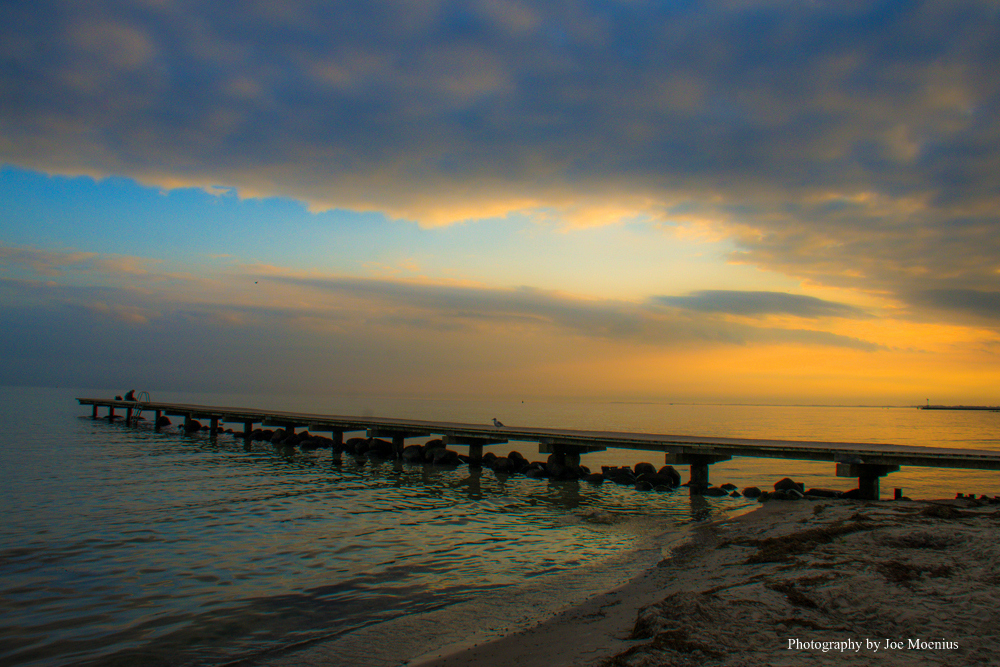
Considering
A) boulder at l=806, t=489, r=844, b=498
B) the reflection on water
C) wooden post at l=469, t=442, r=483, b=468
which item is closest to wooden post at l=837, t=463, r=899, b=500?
boulder at l=806, t=489, r=844, b=498

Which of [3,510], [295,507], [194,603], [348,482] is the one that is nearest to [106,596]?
[194,603]

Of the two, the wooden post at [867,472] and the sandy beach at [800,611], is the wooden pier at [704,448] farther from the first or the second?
the sandy beach at [800,611]

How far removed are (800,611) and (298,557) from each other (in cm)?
887

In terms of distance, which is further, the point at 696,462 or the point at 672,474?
the point at 672,474

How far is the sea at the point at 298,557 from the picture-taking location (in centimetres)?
718

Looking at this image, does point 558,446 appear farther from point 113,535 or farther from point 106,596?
point 106,596

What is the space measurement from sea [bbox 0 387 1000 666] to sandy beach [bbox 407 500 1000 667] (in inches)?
36.8

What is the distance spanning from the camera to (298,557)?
10953 millimetres

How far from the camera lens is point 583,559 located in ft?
37.1

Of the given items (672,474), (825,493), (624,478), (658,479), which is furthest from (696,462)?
(825,493)

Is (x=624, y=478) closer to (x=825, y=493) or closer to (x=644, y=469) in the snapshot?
(x=644, y=469)

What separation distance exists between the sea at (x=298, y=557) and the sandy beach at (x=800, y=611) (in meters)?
0.94

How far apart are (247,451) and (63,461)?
366 inches

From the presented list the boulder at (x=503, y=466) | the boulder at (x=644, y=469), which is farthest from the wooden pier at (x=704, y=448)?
the boulder at (x=503, y=466)
